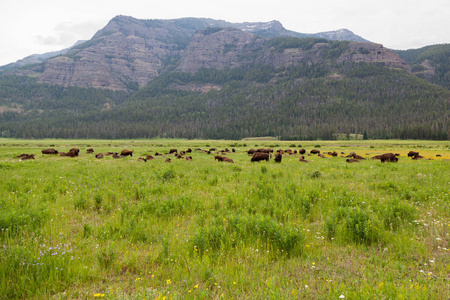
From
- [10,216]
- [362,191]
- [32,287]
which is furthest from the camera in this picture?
[362,191]

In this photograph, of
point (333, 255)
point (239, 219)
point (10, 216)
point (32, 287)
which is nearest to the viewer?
point (32, 287)

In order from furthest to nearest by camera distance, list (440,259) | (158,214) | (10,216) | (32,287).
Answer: (158,214) < (10,216) < (440,259) < (32,287)

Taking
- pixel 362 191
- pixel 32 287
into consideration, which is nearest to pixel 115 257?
pixel 32 287

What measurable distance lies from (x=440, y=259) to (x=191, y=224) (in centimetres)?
530

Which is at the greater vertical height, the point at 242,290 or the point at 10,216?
the point at 10,216

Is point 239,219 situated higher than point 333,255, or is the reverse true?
point 239,219

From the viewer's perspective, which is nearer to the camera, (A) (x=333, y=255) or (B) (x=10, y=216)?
(A) (x=333, y=255)

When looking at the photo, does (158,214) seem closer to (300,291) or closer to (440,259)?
(300,291)

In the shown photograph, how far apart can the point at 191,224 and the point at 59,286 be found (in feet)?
9.75

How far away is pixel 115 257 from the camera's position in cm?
393

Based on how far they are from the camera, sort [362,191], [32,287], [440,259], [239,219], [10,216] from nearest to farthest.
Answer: [32,287]
[440,259]
[10,216]
[239,219]
[362,191]

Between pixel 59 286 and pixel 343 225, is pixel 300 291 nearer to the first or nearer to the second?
pixel 343 225

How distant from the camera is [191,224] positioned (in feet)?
18.7

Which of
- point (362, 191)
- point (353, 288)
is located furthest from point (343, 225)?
point (362, 191)
